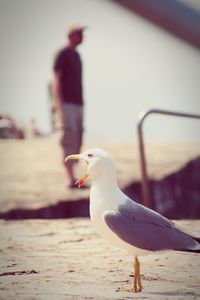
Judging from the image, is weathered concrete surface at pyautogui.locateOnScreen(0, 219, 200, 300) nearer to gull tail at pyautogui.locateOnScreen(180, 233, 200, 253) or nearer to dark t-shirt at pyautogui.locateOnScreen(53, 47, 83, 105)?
gull tail at pyautogui.locateOnScreen(180, 233, 200, 253)

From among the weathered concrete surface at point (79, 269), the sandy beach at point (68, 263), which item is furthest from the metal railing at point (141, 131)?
the weathered concrete surface at point (79, 269)

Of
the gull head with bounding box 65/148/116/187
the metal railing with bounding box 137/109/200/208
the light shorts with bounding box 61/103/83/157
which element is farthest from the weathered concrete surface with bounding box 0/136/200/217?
the gull head with bounding box 65/148/116/187

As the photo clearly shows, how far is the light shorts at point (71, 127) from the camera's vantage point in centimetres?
355

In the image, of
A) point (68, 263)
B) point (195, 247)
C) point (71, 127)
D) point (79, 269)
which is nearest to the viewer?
point (195, 247)

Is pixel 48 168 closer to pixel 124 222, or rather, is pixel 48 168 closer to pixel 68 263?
pixel 68 263

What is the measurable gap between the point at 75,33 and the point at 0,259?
5.85ft

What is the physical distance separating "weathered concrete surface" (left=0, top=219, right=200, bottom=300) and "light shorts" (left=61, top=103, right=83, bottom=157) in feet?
3.50

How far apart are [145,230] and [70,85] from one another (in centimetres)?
222

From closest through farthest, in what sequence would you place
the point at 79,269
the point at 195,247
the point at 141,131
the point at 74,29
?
the point at 195,247 < the point at 79,269 < the point at 141,131 < the point at 74,29

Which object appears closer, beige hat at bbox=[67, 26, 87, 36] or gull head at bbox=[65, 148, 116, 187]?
gull head at bbox=[65, 148, 116, 187]

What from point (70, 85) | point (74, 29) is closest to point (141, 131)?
point (70, 85)

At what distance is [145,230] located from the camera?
4.56ft

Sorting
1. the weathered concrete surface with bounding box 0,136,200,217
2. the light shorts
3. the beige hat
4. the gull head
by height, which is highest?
the beige hat

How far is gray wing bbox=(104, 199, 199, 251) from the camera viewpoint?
1361 millimetres
